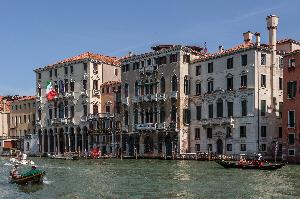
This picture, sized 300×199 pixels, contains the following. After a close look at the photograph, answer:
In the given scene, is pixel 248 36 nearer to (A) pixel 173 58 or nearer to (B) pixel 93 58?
(A) pixel 173 58

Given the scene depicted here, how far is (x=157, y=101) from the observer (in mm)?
55125

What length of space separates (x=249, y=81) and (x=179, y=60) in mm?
8322

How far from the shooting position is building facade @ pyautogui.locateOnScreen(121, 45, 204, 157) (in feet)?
175

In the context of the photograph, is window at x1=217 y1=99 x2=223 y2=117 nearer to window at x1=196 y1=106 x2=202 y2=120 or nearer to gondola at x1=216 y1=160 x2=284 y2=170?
window at x1=196 y1=106 x2=202 y2=120

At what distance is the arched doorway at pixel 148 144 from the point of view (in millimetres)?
56156

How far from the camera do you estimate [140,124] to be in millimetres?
56625

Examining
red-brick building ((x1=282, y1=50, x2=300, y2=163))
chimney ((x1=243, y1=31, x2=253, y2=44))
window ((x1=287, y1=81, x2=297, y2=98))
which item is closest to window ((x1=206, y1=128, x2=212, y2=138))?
red-brick building ((x1=282, y1=50, x2=300, y2=163))

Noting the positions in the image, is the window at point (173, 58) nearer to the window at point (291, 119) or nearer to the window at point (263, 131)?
the window at point (263, 131)

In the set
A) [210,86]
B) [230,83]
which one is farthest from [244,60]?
[210,86]

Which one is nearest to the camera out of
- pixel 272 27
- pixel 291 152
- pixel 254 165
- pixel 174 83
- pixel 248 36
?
pixel 254 165

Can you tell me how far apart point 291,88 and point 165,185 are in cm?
2026

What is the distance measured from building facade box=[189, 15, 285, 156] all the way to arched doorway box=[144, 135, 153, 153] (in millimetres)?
5675

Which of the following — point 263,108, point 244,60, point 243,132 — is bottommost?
point 243,132

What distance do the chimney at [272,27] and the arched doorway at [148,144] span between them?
640 inches
